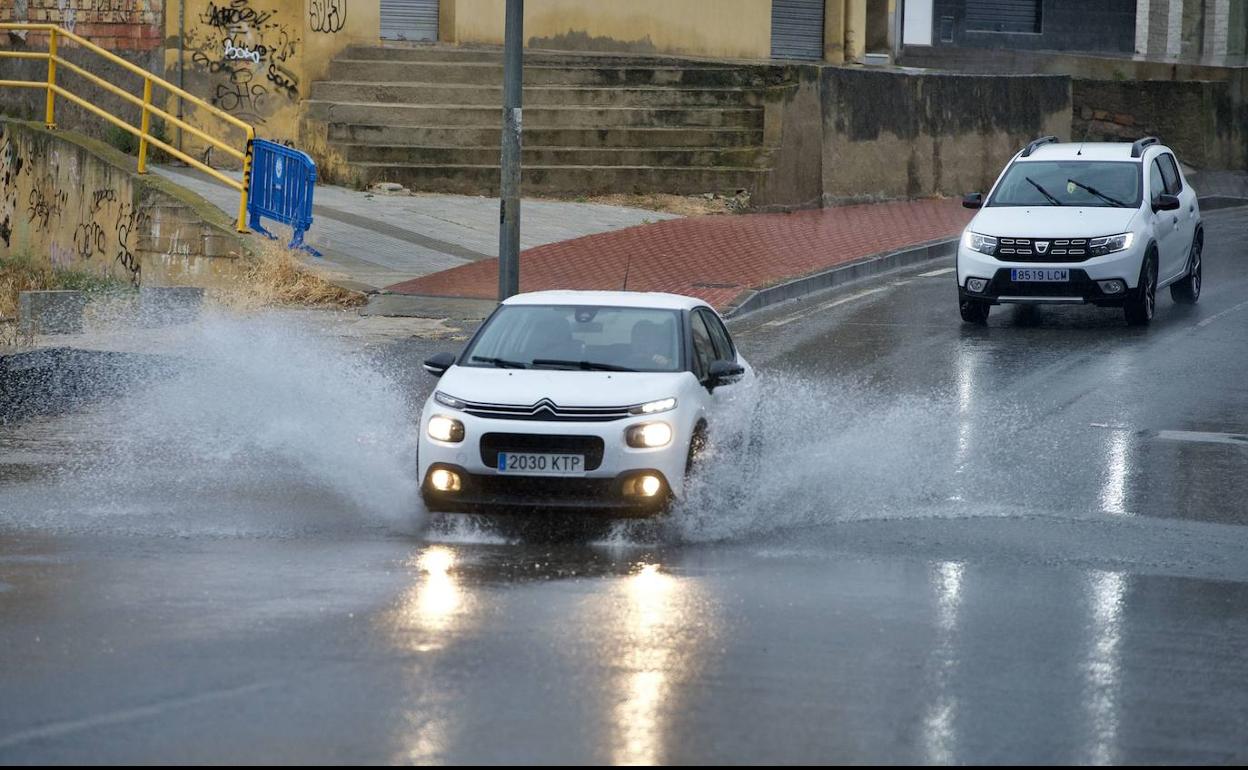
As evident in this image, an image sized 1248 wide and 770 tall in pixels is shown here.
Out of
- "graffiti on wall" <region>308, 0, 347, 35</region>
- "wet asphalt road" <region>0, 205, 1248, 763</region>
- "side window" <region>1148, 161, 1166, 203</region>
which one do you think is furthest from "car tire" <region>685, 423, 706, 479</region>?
"graffiti on wall" <region>308, 0, 347, 35</region>

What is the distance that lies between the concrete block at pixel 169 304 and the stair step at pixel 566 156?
7.54 m

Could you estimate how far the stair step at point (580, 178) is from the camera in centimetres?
2720

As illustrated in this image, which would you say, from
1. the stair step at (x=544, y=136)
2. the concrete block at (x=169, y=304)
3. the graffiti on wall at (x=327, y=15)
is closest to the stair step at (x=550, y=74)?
the graffiti on wall at (x=327, y=15)

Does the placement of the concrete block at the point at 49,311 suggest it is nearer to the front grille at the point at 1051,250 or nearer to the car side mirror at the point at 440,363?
the car side mirror at the point at 440,363

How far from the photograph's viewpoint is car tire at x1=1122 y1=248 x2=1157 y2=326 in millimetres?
19172

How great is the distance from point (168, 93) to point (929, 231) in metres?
11.0

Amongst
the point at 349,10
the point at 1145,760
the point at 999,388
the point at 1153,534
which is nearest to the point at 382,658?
the point at 1145,760

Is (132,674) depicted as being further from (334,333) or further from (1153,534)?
(334,333)

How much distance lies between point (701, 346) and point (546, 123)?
17.2m

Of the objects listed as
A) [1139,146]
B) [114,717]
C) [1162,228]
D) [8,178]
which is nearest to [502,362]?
[114,717]

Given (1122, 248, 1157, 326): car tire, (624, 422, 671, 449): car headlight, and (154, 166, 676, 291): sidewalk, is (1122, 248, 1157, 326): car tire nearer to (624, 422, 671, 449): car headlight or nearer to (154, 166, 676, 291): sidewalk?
(154, 166, 676, 291): sidewalk

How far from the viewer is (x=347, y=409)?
48.2 ft

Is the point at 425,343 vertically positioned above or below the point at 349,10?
below

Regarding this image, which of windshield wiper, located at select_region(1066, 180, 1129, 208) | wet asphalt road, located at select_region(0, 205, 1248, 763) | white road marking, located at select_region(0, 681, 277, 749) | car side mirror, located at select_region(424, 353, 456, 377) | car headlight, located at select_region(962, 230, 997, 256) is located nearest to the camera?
white road marking, located at select_region(0, 681, 277, 749)
